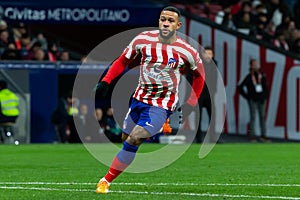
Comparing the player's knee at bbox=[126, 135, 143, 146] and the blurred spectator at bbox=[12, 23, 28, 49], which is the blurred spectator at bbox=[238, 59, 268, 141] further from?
the player's knee at bbox=[126, 135, 143, 146]

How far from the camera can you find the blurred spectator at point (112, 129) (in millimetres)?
25231

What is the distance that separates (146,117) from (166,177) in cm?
233

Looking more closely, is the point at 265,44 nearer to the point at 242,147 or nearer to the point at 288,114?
the point at 288,114

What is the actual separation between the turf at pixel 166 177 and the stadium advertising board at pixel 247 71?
623 centimetres

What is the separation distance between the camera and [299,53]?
1107 inches

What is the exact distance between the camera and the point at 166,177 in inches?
541

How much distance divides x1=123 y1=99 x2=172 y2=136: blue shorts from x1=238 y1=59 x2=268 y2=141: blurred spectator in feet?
45.3

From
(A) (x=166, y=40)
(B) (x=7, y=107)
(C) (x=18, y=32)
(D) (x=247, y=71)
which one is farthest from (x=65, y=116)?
(A) (x=166, y=40)

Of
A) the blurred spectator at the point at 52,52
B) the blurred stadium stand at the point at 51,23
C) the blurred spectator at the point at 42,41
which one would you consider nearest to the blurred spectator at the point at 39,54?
the blurred stadium stand at the point at 51,23

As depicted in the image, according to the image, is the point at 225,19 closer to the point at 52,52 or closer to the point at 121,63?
the point at 52,52

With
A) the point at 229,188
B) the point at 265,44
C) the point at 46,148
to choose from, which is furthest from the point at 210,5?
the point at 229,188

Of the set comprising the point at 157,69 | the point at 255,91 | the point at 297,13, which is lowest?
the point at 255,91

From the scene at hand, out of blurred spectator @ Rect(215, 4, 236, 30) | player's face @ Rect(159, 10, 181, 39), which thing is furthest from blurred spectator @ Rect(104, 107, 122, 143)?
player's face @ Rect(159, 10, 181, 39)

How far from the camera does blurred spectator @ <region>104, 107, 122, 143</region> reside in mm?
25231
